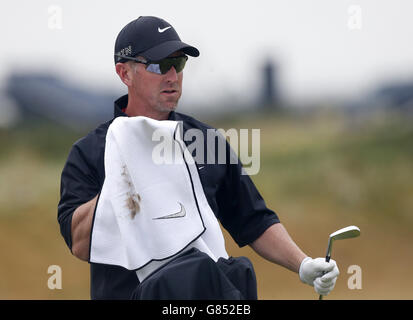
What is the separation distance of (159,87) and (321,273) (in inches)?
46.7

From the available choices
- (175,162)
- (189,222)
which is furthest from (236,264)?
(175,162)

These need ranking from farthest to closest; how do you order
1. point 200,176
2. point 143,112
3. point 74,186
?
point 143,112, point 200,176, point 74,186

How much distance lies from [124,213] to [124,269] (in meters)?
0.33

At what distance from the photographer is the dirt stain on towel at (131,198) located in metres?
3.75

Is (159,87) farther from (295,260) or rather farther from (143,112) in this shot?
(295,260)

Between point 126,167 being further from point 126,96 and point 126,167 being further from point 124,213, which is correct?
point 126,96

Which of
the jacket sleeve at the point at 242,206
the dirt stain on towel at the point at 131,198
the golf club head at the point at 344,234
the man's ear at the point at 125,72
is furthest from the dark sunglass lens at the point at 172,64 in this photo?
the golf club head at the point at 344,234

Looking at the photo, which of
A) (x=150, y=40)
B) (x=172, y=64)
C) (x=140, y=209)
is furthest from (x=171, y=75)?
(x=140, y=209)

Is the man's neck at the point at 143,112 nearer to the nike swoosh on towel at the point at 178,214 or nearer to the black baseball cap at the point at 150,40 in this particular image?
the black baseball cap at the point at 150,40

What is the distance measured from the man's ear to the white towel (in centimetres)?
45

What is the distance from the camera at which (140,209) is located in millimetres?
3766

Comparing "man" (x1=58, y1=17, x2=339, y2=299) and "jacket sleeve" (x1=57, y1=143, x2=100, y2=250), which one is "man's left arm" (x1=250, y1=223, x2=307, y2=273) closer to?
"man" (x1=58, y1=17, x2=339, y2=299)

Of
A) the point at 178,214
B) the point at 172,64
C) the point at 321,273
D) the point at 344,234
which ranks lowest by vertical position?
the point at 321,273

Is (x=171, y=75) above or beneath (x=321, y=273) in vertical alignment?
above
